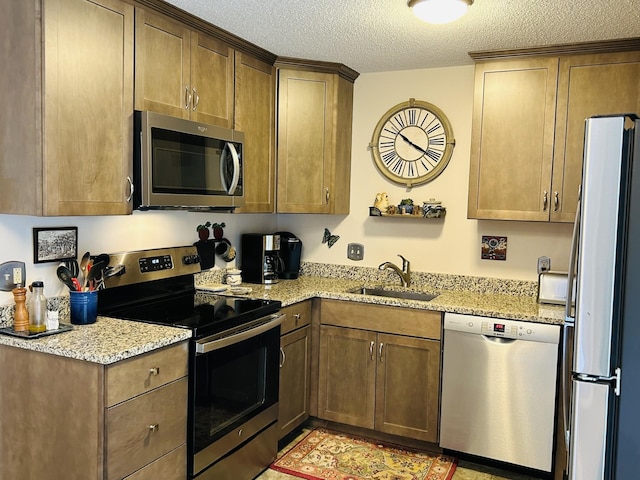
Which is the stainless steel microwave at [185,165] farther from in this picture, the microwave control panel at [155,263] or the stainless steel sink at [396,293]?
the stainless steel sink at [396,293]

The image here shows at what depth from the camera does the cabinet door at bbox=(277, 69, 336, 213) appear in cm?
343

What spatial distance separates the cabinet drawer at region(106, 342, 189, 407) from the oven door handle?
65 millimetres

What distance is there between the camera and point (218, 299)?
2902 mm

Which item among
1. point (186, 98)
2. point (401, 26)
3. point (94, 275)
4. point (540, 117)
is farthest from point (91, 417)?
point (540, 117)

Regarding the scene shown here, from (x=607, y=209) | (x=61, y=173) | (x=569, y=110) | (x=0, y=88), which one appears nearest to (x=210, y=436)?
(x=61, y=173)

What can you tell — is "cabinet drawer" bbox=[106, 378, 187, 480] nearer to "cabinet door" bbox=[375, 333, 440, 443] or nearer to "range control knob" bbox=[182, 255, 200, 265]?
"range control knob" bbox=[182, 255, 200, 265]

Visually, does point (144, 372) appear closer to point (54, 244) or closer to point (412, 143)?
point (54, 244)

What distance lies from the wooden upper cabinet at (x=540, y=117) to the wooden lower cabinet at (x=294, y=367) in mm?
1148

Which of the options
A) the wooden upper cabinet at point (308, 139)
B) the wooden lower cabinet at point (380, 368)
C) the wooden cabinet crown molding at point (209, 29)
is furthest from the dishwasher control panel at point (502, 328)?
the wooden cabinet crown molding at point (209, 29)

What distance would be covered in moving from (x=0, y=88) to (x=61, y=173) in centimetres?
39

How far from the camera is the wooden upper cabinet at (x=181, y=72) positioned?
242 centimetres

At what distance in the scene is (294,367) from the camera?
3139mm

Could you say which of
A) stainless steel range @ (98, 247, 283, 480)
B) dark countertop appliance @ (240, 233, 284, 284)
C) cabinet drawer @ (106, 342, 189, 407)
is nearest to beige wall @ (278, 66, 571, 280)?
dark countertop appliance @ (240, 233, 284, 284)

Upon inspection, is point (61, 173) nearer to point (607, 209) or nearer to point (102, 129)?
point (102, 129)
